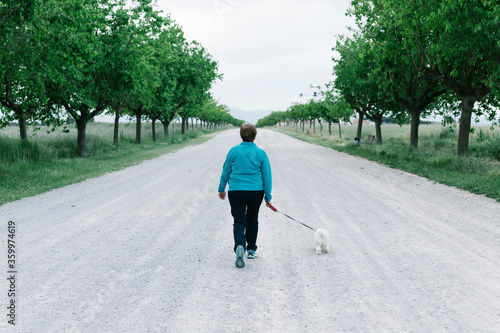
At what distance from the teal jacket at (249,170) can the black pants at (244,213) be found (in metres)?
0.08

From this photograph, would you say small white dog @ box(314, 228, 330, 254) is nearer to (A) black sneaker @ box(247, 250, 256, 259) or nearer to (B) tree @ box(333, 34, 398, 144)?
(A) black sneaker @ box(247, 250, 256, 259)

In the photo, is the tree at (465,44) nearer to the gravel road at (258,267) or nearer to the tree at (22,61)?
the gravel road at (258,267)

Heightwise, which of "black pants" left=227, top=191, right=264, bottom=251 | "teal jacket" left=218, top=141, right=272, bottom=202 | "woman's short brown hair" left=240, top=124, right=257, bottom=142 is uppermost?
"woman's short brown hair" left=240, top=124, right=257, bottom=142

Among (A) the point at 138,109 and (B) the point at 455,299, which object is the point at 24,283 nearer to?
(B) the point at 455,299

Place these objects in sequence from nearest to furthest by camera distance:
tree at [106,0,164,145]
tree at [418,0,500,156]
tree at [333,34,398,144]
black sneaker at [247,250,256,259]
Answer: black sneaker at [247,250,256,259]
tree at [418,0,500,156]
tree at [106,0,164,145]
tree at [333,34,398,144]

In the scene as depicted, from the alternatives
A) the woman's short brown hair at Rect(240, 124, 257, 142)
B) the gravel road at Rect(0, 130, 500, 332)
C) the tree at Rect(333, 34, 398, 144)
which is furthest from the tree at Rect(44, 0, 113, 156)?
the tree at Rect(333, 34, 398, 144)

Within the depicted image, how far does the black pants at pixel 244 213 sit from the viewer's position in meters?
5.00

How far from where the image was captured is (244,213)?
511 centimetres

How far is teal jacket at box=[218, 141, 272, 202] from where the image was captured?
197 inches

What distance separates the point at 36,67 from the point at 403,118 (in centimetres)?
2208

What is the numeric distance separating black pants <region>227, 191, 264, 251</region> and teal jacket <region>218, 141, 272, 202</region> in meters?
0.08

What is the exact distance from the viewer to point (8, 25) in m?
10.3

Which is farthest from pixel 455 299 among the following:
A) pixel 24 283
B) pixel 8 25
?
pixel 8 25

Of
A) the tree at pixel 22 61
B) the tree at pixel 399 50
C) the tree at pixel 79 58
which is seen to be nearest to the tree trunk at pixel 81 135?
the tree at pixel 79 58
